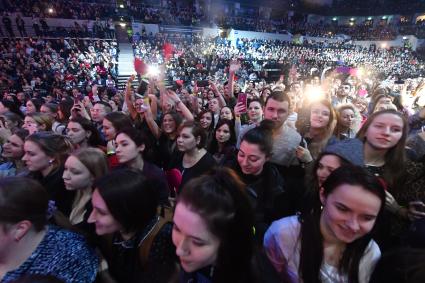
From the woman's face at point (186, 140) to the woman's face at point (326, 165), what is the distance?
1.46 meters

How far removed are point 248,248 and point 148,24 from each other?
24.3 meters

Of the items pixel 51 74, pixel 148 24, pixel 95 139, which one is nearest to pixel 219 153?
pixel 95 139

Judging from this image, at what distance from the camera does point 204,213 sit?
132 centimetres

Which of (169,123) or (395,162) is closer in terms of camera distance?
(395,162)

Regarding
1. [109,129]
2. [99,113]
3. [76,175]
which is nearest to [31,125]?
[99,113]

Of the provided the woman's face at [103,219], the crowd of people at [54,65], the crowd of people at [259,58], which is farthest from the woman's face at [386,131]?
the crowd of people at [259,58]

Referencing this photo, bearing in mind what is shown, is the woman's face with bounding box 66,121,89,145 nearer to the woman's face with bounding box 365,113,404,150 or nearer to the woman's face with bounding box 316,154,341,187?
the woman's face with bounding box 316,154,341,187

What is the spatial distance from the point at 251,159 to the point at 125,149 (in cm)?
131

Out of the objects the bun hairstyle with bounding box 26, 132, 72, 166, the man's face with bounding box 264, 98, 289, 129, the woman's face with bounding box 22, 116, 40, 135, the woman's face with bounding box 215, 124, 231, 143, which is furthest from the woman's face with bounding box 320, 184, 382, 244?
the woman's face with bounding box 22, 116, 40, 135

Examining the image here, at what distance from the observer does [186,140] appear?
301 cm

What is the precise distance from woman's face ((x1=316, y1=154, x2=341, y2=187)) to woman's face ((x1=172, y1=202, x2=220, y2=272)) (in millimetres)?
1024

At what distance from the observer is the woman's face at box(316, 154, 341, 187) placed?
1.94m

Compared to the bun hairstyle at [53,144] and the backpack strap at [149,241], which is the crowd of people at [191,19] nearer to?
the bun hairstyle at [53,144]

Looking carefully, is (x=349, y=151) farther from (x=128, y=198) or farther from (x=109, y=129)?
(x=109, y=129)
